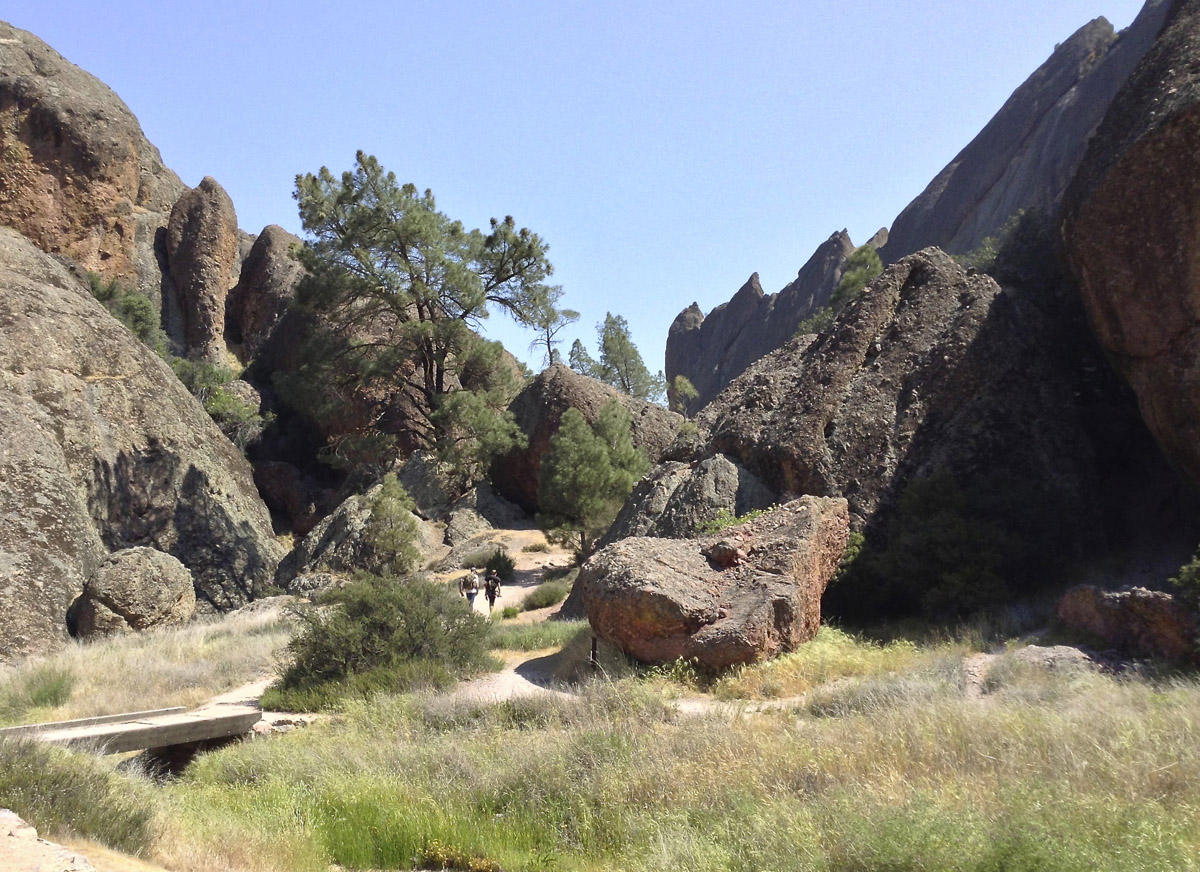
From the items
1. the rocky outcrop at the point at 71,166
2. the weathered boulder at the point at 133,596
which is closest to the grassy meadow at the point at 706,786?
the weathered boulder at the point at 133,596

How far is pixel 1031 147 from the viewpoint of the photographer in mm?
47875

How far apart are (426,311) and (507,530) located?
11.7 meters

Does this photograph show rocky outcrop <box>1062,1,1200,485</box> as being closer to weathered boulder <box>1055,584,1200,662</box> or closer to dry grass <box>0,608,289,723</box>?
weathered boulder <box>1055,584,1200,662</box>

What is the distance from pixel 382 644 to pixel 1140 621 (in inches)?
352

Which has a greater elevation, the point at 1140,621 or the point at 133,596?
the point at 133,596

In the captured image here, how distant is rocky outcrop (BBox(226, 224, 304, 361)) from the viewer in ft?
141

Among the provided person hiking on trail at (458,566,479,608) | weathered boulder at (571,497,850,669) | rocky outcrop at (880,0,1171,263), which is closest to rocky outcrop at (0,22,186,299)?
person hiking on trail at (458,566,479,608)

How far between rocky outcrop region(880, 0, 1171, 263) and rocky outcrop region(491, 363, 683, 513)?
18.3 meters

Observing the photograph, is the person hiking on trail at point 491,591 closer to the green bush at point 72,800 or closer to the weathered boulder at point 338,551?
the weathered boulder at point 338,551

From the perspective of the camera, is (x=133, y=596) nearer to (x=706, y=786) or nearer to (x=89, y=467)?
(x=89, y=467)

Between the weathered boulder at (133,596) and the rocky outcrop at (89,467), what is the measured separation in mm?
448

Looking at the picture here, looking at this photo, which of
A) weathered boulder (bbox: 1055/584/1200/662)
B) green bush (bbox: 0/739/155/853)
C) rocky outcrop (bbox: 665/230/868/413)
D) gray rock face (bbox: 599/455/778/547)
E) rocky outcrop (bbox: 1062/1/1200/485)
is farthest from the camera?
rocky outcrop (bbox: 665/230/868/413)

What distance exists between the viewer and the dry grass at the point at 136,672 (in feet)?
36.4

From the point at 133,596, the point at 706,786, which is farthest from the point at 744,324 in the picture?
the point at 706,786
